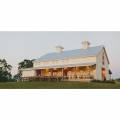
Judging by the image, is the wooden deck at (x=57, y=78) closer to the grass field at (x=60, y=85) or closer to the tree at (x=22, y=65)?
the tree at (x=22, y=65)

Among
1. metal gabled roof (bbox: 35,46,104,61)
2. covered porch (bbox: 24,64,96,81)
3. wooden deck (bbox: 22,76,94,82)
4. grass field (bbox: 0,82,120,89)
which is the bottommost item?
grass field (bbox: 0,82,120,89)

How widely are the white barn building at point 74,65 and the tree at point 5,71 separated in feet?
3.57

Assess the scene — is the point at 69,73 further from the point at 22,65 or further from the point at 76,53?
the point at 22,65

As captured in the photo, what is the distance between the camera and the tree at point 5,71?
25.6 metres

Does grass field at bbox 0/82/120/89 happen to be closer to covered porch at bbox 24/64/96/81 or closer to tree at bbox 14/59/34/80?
tree at bbox 14/59/34/80

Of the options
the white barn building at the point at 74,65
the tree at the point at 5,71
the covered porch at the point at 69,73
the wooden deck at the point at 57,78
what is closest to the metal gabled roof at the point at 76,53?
the white barn building at the point at 74,65

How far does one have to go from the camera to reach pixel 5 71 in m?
26.0

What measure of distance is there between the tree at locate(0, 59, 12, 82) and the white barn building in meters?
1.09

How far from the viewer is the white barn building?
2644 centimetres

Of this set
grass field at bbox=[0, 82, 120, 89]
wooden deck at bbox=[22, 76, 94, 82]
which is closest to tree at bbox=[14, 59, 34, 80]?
wooden deck at bbox=[22, 76, 94, 82]

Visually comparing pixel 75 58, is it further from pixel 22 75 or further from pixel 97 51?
pixel 22 75

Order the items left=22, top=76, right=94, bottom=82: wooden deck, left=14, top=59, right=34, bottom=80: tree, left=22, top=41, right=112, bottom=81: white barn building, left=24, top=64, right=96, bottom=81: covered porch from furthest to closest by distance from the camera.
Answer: left=24, top=64, right=96, bottom=81: covered porch → left=22, top=76, right=94, bottom=82: wooden deck → left=22, top=41, right=112, bottom=81: white barn building → left=14, top=59, right=34, bottom=80: tree

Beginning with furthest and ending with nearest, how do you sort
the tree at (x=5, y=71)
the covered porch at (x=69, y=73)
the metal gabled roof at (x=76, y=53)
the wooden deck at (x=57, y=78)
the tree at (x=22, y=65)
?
the metal gabled roof at (x=76, y=53)
the covered porch at (x=69, y=73)
the wooden deck at (x=57, y=78)
the tree at (x=22, y=65)
the tree at (x=5, y=71)
